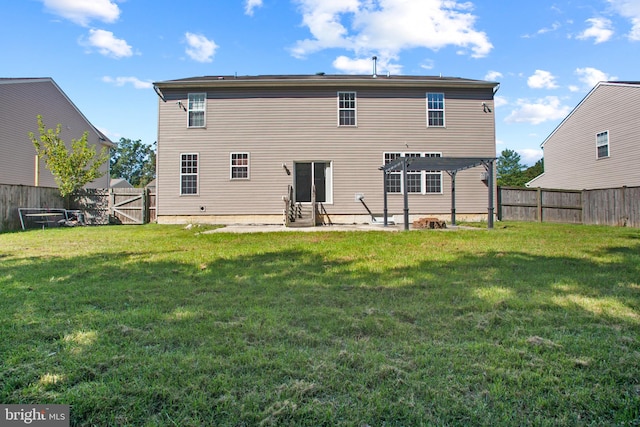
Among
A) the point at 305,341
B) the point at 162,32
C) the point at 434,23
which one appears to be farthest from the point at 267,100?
the point at 305,341

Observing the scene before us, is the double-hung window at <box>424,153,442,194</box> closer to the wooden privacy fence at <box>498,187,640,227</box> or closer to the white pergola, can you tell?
the white pergola

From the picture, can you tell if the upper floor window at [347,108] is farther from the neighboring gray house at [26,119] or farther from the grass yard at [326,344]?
the neighboring gray house at [26,119]

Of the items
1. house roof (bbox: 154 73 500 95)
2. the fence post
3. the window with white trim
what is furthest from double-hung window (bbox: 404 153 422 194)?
the fence post

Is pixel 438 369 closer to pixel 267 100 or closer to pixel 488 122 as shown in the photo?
pixel 267 100

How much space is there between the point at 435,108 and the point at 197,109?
9796mm

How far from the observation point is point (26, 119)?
651 inches

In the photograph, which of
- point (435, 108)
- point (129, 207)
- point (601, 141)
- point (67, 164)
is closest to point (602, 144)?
point (601, 141)

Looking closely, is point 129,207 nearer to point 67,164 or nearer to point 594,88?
point 67,164

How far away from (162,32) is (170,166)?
493 centimetres

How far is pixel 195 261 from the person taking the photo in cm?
529

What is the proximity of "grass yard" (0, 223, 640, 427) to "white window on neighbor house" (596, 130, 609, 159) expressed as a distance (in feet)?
51.3

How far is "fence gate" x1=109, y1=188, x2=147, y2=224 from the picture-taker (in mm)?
14344

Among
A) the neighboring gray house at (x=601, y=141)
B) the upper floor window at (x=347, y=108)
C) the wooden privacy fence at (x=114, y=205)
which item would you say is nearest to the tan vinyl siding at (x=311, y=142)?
the upper floor window at (x=347, y=108)

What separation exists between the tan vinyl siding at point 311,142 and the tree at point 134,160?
182 feet
